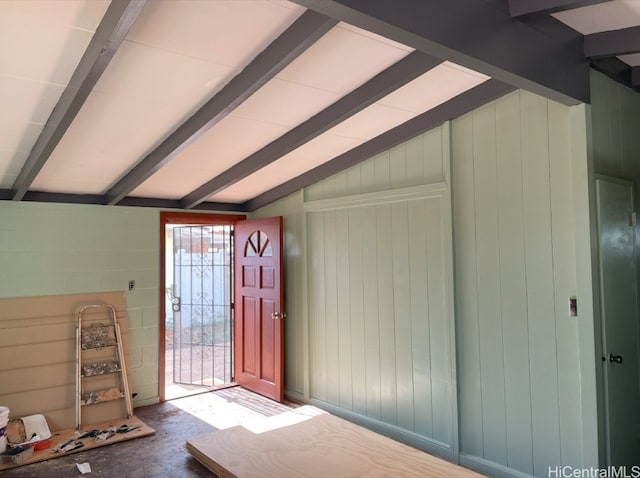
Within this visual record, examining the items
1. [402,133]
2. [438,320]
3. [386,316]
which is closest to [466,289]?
[438,320]

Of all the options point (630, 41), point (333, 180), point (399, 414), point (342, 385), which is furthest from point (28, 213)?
point (630, 41)

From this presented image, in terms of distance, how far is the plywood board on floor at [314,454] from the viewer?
2.65 meters

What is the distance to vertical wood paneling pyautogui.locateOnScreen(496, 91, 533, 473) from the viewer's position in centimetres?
312

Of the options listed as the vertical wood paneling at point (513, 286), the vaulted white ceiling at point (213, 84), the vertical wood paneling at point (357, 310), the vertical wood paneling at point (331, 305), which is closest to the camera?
the vaulted white ceiling at point (213, 84)

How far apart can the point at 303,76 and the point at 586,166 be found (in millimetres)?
1796

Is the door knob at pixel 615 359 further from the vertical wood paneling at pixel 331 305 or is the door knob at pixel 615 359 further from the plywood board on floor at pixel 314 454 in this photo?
the vertical wood paneling at pixel 331 305

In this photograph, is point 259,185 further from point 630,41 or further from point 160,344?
point 630,41

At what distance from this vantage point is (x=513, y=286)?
3172mm

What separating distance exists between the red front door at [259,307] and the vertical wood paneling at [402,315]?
146 centimetres

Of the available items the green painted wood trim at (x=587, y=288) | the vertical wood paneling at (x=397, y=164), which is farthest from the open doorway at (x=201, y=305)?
the green painted wood trim at (x=587, y=288)

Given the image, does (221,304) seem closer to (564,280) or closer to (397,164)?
(397,164)

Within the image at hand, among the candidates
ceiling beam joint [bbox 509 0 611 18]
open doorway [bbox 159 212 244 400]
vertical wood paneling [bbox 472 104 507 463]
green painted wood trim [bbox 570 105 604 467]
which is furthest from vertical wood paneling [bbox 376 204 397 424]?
open doorway [bbox 159 212 244 400]

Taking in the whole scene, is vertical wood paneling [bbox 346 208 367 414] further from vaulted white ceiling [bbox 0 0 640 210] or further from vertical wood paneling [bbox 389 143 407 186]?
vaulted white ceiling [bbox 0 0 640 210]

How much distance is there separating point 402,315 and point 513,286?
1050 mm
